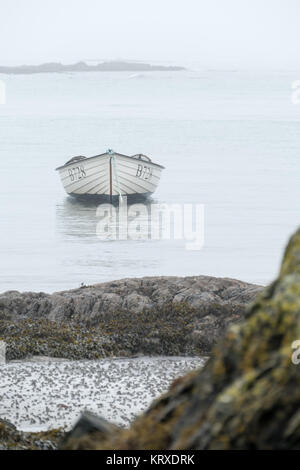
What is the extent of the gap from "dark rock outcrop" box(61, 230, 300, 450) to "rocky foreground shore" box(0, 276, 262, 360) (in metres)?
10.7

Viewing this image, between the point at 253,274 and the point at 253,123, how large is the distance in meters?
113

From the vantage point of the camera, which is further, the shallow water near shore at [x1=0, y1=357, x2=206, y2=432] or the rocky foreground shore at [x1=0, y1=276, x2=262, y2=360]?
the rocky foreground shore at [x1=0, y1=276, x2=262, y2=360]

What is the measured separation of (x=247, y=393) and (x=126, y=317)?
14.1 metres

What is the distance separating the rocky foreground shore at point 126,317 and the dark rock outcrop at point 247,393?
1074 centimetres

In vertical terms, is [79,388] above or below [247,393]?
below

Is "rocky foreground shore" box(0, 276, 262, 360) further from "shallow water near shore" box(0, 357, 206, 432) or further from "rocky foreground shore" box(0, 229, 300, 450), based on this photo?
"rocky foreground shore" box(0, 229, 300, 450)

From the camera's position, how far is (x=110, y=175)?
5541 centimetres

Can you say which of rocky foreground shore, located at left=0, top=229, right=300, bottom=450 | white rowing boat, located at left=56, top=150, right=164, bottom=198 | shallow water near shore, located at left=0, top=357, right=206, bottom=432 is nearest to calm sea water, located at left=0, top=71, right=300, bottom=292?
white rowing boat, located at left=56, top=150, right=164, bottom=198

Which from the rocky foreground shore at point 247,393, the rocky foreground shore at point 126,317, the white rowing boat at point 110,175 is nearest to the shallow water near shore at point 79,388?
the rocky foreground shore at point 126,317

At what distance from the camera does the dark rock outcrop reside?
5.35m

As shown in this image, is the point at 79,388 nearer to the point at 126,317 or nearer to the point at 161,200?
the point at 126,317

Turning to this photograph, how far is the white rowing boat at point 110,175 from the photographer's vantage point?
54.5 metres

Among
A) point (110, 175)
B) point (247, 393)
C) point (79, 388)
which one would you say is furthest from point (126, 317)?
point (110, 175)
